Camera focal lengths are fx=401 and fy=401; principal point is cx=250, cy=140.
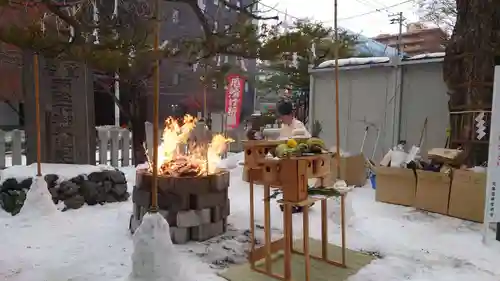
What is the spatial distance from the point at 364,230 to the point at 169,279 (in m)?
2.57

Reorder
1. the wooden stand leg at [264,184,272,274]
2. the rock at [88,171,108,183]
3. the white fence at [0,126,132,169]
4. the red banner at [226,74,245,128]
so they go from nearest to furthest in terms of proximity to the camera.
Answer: the wooden stand leg at [264,184,272,274]
the rock at [88,171,108,183]
the white fence at [0,126,132,169]
the red banner at [226,74,245,128]

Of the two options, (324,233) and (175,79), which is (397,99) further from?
(175,79)

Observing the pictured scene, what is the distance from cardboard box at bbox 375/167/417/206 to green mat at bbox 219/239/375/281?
212cm

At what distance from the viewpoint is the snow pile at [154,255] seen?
267 centimetres

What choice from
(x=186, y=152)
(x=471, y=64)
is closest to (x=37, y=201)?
(x=186, y=152)

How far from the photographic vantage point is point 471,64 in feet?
18.0

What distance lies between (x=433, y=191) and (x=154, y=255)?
397 cm

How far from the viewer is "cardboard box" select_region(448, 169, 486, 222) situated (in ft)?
15.5

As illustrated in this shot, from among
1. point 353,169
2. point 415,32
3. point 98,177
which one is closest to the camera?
point 98,177

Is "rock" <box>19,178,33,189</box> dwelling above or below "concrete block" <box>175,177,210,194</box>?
below

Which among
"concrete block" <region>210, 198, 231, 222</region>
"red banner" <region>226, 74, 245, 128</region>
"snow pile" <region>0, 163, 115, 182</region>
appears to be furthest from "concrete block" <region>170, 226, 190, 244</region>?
"red banner" <region>226, 74, 245, 128</region>

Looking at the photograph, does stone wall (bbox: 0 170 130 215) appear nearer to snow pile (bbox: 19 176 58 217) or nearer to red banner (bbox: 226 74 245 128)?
snow pile (bbox: 19 176 58 217)

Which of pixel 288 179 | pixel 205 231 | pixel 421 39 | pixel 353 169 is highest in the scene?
pixel 421 39

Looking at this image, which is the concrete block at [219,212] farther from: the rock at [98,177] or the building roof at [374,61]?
the building roof at [374,61]
